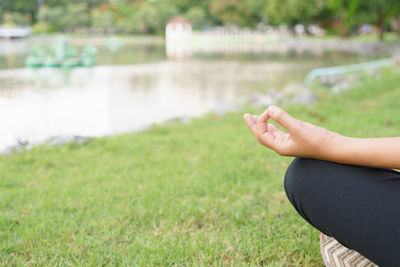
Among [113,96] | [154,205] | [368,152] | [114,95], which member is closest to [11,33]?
[114,95]

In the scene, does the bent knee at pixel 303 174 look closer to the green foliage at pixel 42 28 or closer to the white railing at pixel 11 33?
the white railing at pixel 11 33

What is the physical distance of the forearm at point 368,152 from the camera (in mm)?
1021

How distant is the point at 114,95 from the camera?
24.4 feet

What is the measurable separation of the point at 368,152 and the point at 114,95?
6728 millimetres

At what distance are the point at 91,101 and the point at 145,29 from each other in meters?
37.7

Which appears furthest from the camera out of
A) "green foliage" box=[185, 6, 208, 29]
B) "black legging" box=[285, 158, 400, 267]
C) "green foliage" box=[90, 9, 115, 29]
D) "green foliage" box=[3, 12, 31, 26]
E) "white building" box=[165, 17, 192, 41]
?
"green foliage" box=[185, 6, 208, 29]

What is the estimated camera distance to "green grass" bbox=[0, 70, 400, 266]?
1747mm

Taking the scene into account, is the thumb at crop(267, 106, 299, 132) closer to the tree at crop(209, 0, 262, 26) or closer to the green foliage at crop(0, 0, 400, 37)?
the green foliage at crop(0, 0, 400, 37)

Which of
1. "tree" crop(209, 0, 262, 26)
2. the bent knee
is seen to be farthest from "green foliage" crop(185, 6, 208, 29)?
the bent knee

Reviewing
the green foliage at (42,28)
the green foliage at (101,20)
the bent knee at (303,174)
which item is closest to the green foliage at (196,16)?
the green foliage at (101,20)

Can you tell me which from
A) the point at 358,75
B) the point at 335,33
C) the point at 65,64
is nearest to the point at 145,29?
the point at 335,33

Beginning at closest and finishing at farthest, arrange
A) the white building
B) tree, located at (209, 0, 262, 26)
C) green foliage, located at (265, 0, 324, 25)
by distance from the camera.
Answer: green foliage, located at (265, 0, 324, 25), the white building, tree, located at (209, 0, 262, 26)

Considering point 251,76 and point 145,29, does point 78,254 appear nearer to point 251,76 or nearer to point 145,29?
point 251,76

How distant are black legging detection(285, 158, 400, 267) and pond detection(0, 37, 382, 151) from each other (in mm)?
3304
